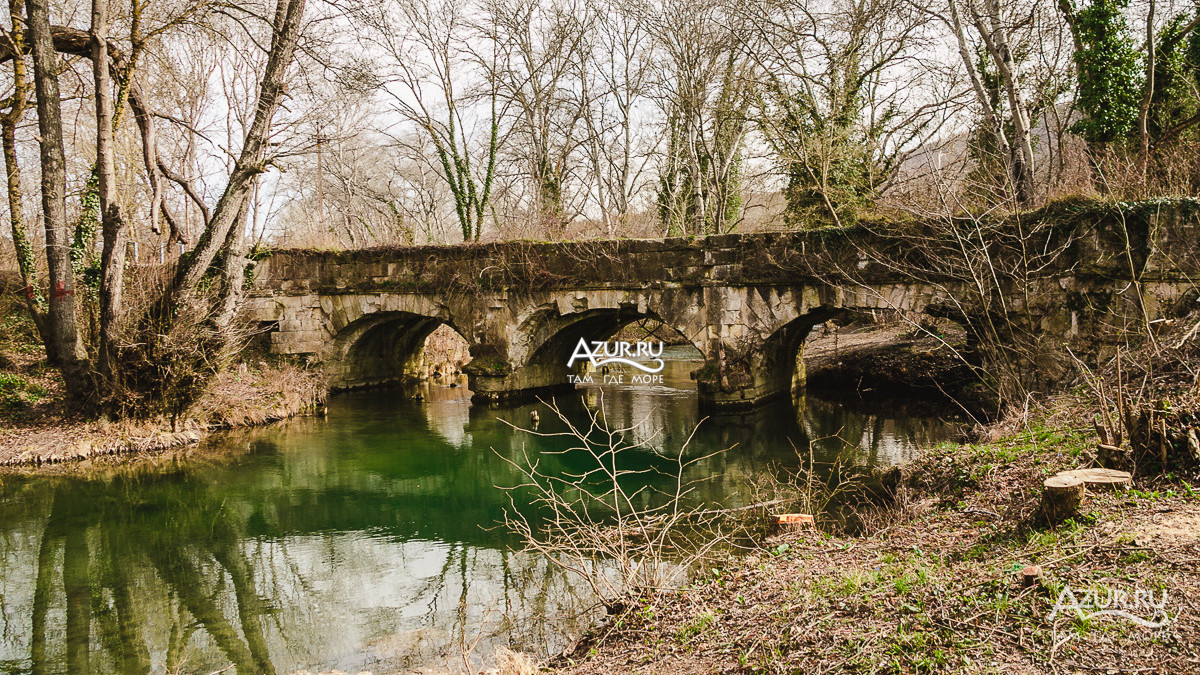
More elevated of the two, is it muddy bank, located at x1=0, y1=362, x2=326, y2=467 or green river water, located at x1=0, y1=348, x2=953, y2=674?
muddy bank, located at x1=0, y1=362, x2=326, y2=467

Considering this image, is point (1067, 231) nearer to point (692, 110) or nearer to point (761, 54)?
point (761, 54)

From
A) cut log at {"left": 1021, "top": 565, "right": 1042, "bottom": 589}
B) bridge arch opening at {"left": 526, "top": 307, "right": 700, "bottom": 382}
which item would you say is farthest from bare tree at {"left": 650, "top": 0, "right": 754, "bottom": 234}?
cut log at {"left": 1021, "top": 565, "right": 1042, "bottom": 589}

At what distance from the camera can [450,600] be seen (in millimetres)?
5578

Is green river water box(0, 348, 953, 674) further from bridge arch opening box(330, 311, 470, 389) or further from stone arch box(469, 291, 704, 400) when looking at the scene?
bridge arch opening box(330, 311, 470, 389)

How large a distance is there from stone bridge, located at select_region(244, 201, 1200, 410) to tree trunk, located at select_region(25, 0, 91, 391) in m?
2.97

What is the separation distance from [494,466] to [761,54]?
1092 cm

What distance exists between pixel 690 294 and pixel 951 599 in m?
8.65

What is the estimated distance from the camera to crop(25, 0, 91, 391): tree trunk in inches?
388

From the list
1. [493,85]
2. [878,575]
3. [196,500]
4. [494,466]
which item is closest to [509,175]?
[493,85]

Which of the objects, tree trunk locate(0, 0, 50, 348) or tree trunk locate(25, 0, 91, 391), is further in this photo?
tree trunk locate(0, 0, 50, 348)
